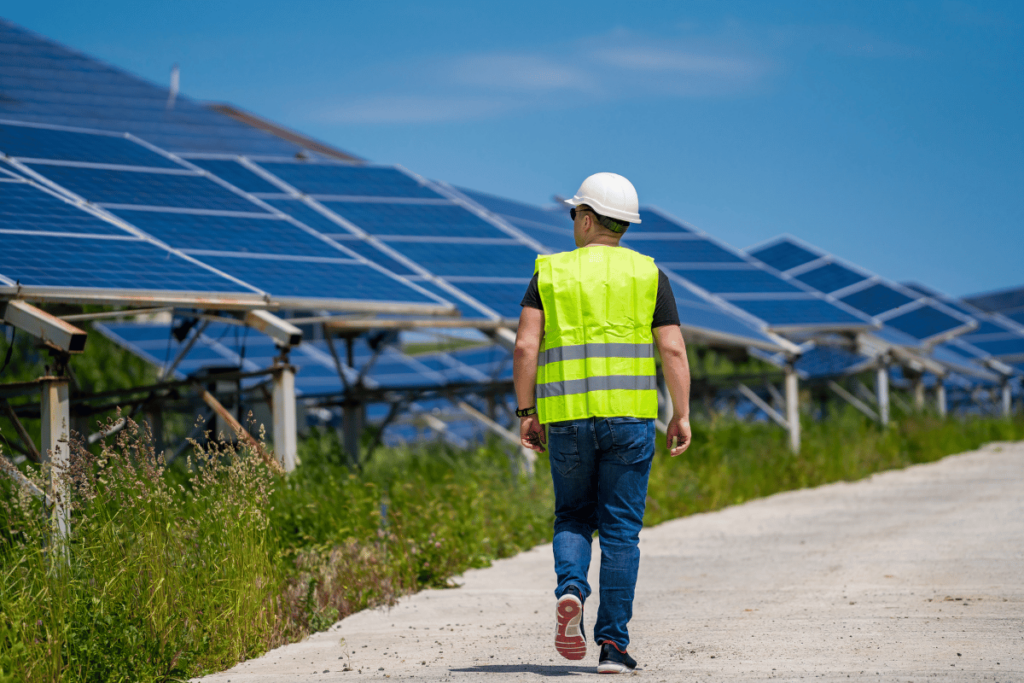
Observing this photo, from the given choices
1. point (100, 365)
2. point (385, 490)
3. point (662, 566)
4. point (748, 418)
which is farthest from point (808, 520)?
point (100, 365)

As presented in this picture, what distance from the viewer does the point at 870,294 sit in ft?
86.8

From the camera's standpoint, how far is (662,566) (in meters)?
8.55

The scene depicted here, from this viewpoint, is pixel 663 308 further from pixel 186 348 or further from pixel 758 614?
pixel 186 348

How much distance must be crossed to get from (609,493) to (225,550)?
213cm

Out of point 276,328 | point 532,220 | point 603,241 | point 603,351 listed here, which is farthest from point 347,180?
point 603,351

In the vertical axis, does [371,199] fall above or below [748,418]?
above

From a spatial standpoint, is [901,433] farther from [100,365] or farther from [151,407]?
[100,365]

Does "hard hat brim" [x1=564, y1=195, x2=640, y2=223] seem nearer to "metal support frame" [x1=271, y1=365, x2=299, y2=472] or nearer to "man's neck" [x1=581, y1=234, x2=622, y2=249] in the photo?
"man's neck" [x1=581, y1=234, x2=622, y2=249]

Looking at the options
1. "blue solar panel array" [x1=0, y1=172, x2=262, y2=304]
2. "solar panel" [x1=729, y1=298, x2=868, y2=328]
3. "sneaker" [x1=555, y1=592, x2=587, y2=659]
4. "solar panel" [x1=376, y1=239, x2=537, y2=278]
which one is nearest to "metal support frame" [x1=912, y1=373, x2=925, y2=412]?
"solar panel" [x1=729, y1=298, x2=868, y2=328]

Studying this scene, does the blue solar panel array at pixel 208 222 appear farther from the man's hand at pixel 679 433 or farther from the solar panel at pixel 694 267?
the man's hand at pixel 679 433

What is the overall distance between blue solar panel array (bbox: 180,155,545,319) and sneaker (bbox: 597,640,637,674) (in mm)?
7002

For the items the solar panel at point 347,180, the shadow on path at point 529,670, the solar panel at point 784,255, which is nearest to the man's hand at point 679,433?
the shadow on path at point 529,670

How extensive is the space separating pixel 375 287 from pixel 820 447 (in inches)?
303

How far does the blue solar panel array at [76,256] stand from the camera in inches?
305
